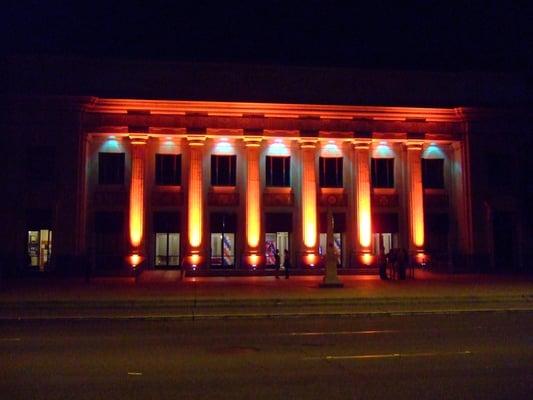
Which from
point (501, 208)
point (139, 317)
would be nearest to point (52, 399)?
point (139, 317)

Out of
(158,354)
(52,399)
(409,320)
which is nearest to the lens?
(52,399)

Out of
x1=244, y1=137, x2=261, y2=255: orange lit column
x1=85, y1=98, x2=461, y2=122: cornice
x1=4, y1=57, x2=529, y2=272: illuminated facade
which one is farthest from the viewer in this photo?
x1=244, y1=137, x2=261, y2=255: orange lit column

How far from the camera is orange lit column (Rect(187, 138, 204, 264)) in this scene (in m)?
35.8

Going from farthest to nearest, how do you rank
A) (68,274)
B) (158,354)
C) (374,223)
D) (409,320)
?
1. (374,223)
2. (68,274)
3. (409,320)
4. (158,354)

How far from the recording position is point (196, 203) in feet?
118

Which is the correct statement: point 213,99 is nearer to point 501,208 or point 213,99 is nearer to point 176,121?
point 176,121

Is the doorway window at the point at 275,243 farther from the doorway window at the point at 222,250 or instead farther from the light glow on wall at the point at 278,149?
the light glow on wall at the point at 278,149

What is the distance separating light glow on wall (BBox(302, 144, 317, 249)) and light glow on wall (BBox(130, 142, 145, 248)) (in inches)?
416

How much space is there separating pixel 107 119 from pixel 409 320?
2667cm

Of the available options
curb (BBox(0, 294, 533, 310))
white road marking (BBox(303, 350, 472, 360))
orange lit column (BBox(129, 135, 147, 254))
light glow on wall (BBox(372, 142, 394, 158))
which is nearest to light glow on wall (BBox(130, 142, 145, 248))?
orange lit column (BBox(129, 135, 147, 254))

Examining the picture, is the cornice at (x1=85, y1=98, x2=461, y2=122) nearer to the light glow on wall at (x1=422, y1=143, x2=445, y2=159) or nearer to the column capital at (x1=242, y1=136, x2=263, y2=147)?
the column capital at (x1=242, y1=136, x2=263, y2=147)

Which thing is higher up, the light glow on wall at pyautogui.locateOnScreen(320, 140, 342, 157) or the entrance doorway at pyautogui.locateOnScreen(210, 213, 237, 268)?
the light glow on wall at pyautogui.locateOnScreen(320, 140, 342, 157)

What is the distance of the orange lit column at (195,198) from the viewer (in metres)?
35.8

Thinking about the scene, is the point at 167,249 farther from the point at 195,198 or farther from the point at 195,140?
the point at 195,140
